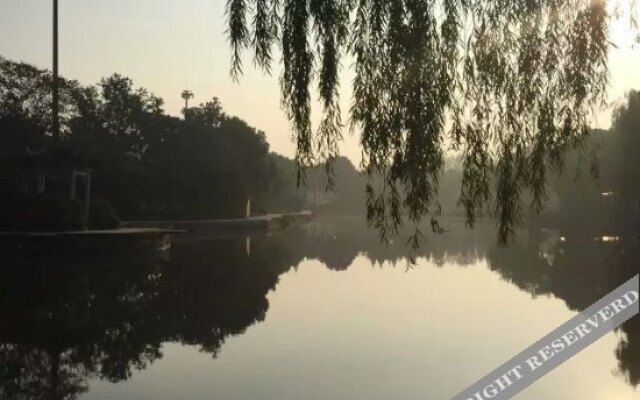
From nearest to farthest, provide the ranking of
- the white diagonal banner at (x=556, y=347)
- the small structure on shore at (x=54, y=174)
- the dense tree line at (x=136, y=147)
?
the white diagonal banner at (x=556, y=347) → the small structure on shore at (x=54, y=174) → the dense tree line at (x=136, y=147)

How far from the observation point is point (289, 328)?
11.1m

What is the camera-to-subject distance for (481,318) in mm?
12117

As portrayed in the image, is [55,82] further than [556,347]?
Yes

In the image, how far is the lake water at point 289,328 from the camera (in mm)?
7645

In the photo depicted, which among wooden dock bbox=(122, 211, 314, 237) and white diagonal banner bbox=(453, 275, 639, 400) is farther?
wooden dock bbox=(122, 211, 314, 237)

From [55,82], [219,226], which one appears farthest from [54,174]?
[219,226]

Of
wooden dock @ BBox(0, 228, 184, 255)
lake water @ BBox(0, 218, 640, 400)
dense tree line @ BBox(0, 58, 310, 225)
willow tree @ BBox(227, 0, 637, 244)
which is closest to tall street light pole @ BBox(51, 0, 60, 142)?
dense tree line @ BBox(0, 58, 310, 225)

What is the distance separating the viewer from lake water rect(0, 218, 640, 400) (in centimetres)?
764

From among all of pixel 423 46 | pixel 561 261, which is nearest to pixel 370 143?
pixel 423 46

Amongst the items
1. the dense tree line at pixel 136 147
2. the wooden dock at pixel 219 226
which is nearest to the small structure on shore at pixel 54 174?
the dense tree line at pixel 136 147

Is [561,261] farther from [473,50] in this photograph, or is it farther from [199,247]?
[473,50]

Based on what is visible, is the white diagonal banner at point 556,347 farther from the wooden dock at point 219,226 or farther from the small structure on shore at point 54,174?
the wooden dock at point 219,226

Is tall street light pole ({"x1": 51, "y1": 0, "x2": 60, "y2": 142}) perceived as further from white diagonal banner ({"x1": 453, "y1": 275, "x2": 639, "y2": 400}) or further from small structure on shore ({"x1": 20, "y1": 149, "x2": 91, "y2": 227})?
white diagonal banner ({"x1": 453, "y1": 275, "x2": 639, "y2": 400})

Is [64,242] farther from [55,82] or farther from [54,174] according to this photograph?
[55,82]
